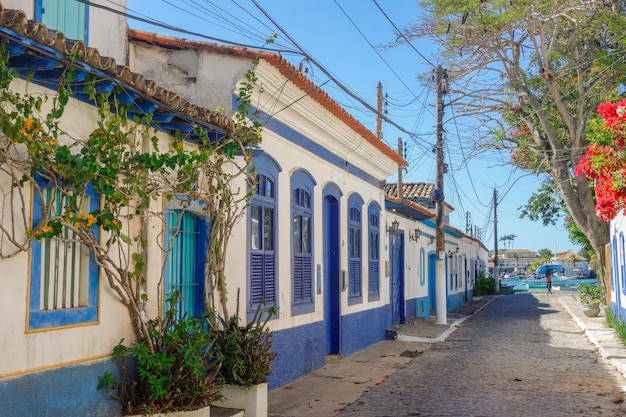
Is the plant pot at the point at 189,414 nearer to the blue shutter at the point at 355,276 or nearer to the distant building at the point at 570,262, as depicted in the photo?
the blue shutter at the point at 355,276

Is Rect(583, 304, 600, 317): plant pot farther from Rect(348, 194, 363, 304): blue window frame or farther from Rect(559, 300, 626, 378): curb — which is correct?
Rect(348, 194, 363, 304): blue window frame

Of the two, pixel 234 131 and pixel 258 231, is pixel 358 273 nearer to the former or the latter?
pixel 258 231

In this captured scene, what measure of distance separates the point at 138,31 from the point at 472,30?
11.0 meters

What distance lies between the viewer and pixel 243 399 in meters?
7.46

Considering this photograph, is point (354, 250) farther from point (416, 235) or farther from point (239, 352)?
point (416, 235)

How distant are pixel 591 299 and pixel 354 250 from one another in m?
12.2

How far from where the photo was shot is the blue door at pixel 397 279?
17734mm

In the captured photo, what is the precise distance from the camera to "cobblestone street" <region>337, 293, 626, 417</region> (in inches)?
328

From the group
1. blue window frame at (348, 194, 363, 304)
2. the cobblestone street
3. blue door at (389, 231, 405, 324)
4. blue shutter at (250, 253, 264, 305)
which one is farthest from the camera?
blue door at (389, 231, 405, 324)

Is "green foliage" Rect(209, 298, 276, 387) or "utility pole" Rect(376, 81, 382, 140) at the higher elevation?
"utility pole" Rect(376, 81, 382, 140)

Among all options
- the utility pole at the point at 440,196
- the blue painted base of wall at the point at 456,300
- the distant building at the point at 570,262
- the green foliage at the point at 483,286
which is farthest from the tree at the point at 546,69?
the distant building at the point at 570,262

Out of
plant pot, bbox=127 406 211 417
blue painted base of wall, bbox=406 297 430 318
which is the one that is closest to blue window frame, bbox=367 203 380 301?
blue painted base of wall, bbox=406 297 430 318

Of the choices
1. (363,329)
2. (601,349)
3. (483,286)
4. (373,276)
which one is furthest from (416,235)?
(483,286)

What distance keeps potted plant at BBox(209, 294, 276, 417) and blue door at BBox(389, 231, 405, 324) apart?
1006cm
